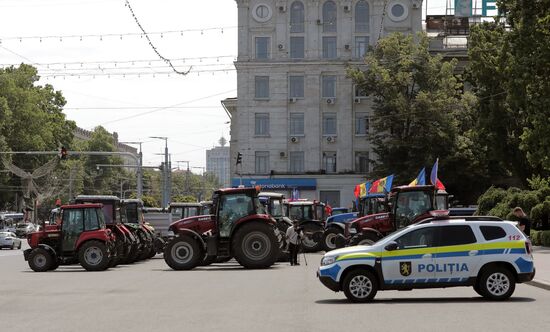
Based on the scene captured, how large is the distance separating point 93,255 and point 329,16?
181ft

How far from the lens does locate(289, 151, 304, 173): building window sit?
82.8m

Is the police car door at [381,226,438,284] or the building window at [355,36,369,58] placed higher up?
the building window at [355,36,369,58]

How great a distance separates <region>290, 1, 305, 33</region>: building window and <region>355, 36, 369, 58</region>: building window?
16.5 feet

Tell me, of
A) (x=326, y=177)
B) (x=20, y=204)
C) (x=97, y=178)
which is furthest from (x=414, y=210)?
(x=97, y=178)

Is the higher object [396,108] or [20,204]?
[396,108]

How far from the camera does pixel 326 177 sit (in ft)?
270

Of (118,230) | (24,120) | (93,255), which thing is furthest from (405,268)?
(24,120)

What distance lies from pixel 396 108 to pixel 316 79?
1079cm

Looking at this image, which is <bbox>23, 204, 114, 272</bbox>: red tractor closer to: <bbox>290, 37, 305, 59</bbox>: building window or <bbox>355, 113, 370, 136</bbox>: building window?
<bbox>290, 37, 305, 59</bbox>: building window

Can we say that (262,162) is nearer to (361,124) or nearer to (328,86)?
(328,86)

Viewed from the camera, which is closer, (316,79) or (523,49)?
(523,49)

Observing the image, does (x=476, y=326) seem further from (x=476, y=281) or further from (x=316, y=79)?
(x=316, y=79)

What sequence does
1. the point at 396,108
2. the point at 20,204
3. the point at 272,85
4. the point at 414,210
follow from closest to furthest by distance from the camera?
1. the point at 414,210
2. the point at 396,108
3. the point at 272,85
4. the point at 20,204

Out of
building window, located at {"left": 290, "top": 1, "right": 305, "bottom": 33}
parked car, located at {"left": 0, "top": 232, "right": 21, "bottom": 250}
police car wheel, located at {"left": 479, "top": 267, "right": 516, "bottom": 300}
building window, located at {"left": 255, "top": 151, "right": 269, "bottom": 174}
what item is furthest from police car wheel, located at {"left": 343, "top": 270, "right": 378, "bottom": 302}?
building window, located at {"left": 290, "top": 1, "right": 305, "bottom": 33}
